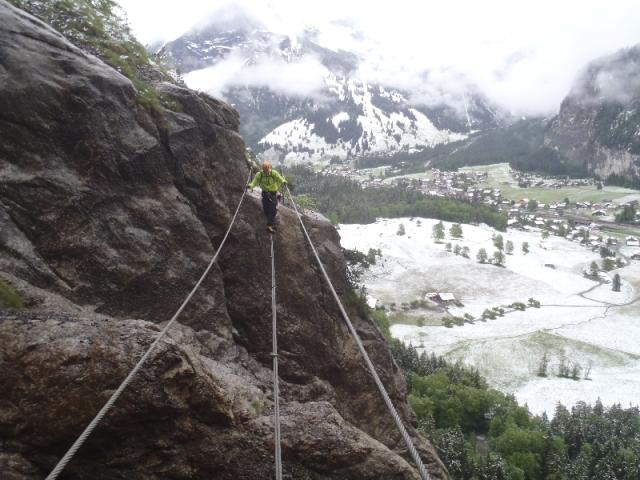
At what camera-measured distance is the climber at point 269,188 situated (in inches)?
541

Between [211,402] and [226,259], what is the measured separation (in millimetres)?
6992

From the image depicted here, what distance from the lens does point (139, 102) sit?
12.2 m

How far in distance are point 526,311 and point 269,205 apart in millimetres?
106270

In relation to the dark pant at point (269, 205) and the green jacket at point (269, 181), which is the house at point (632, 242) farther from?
the dark pant at point (269, 205)

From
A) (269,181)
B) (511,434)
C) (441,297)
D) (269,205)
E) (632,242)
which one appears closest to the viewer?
(269,205)

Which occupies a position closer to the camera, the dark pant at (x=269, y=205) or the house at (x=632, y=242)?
the dark pant at (x=269, y=205)

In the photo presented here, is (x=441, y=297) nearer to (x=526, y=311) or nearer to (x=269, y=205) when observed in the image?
(x=526, y=311)

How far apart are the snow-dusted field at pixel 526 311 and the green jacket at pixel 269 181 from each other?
238ft

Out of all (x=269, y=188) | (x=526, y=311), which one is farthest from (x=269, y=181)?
(x=526, y=311)

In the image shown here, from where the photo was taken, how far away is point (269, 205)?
13758 millimetres

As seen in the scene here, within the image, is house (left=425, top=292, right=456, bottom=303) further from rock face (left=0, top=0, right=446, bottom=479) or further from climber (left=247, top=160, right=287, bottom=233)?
climber (left=247, top=160, right=287, bottom=233)

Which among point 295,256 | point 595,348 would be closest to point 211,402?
point 295,256

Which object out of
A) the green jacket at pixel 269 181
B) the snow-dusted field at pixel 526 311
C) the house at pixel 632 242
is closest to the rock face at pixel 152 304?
the green jacket at pixel 269 181

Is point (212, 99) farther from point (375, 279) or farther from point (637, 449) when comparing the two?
point (375, 279)
